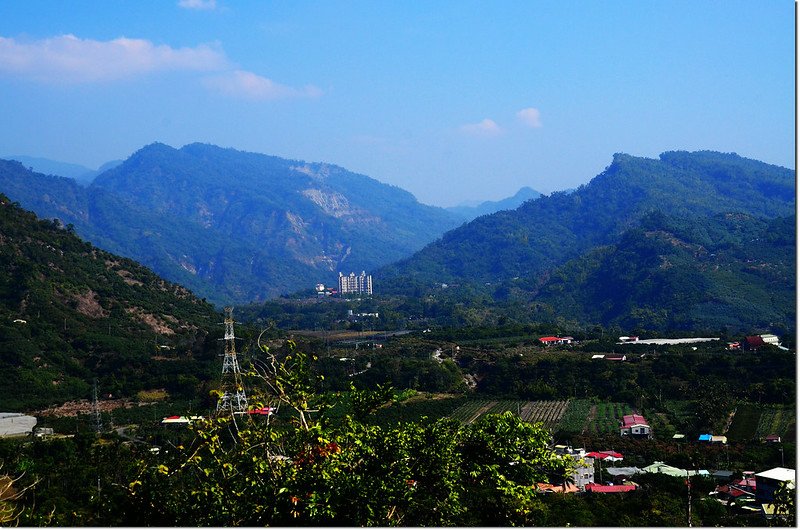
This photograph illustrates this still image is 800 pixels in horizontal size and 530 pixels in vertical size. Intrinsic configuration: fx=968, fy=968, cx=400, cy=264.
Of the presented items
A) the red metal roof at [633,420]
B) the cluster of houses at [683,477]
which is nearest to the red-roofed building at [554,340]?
the red metal roof at [633,420]

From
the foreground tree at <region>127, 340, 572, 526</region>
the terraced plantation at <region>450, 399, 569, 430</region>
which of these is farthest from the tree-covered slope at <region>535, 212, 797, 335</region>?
the foreground tree at <region>127, 340, 572, 526</region>

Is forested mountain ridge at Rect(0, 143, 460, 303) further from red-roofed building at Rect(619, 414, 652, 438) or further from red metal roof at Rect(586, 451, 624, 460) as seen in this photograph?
red metal roof at Rect(586, 451, 624, 460)

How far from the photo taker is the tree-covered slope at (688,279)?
5834cm

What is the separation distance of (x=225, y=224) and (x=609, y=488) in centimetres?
16026

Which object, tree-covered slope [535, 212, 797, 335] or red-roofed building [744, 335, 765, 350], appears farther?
tree-covered slope [535, 212, 797, 335]

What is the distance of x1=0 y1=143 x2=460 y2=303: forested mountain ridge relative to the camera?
13175 centimetres

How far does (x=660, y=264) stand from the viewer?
7050 cm

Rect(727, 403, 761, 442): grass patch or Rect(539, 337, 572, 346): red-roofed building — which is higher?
Rect(727, 403, 761, 442): grass patch

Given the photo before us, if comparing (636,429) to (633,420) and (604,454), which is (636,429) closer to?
(633,420)

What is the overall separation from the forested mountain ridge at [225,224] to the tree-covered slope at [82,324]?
6394 cm

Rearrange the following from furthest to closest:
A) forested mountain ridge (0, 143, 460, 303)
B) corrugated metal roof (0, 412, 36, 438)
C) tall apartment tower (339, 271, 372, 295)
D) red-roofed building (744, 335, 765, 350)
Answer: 1. forested mountain ridge (0, 143, 460, 303)
2. tall apartment tower (339, 271, 372, 295)
3. red-roofed building (744, 335, 765, 350)
4. corrugated metal roof (0, 412, 36, 438)

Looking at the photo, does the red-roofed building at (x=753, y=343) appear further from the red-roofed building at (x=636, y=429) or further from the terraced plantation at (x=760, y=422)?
the red-roofed building at (x=636, y=429)

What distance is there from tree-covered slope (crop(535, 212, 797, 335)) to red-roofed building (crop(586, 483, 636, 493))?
117ft

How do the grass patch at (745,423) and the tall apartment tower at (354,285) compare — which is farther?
the tall apartment tower at (354,285)
